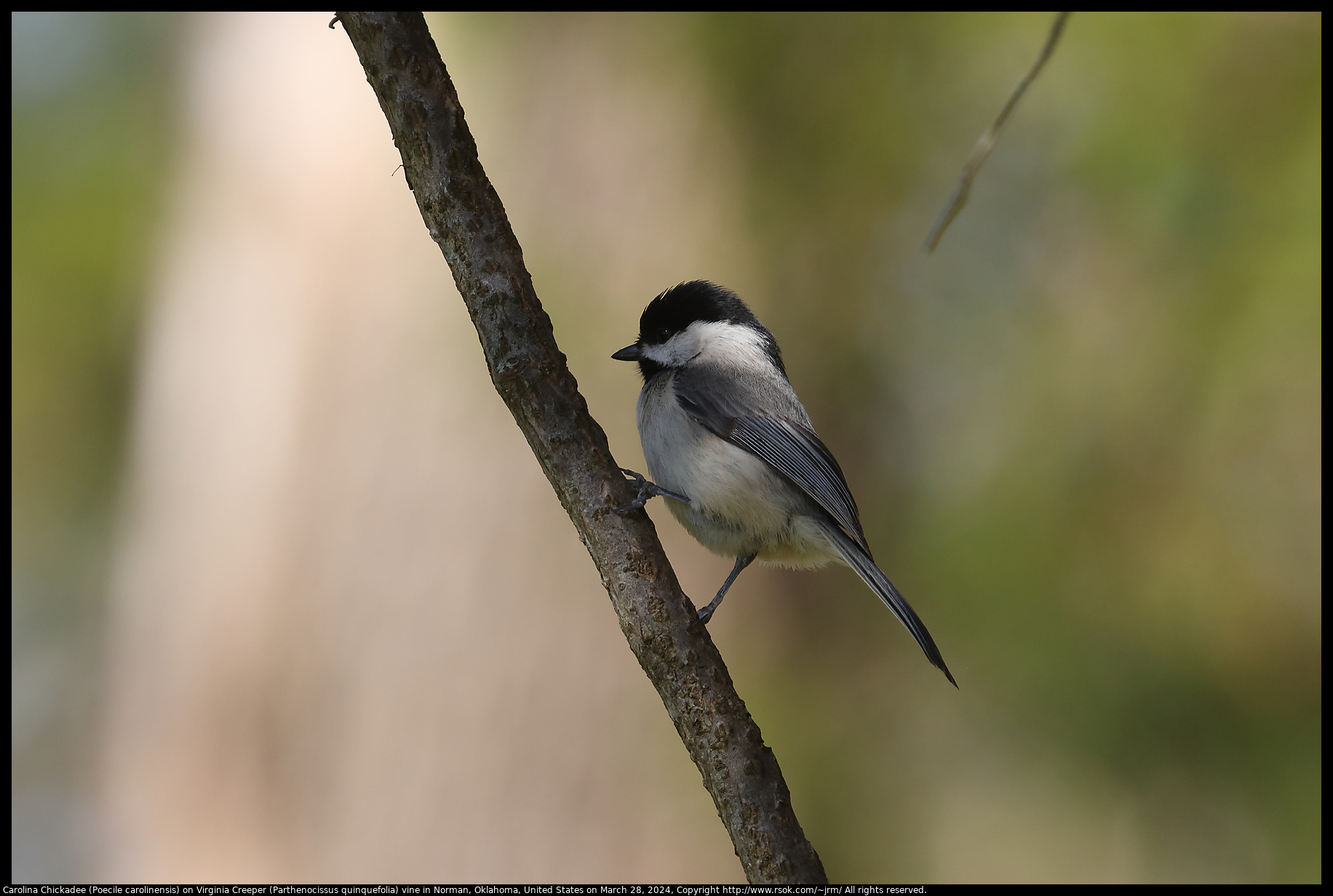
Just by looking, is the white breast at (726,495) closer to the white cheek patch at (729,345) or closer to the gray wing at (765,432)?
the gray wing at (765,432)

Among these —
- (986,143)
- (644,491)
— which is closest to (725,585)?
(644,491)

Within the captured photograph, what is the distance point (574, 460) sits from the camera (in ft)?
5.76

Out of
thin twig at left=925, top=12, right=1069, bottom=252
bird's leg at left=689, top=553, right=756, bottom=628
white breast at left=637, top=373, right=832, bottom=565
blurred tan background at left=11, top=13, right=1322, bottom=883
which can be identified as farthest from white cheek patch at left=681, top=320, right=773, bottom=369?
thin twig at left=925, top=12, right=1069, bottom=252

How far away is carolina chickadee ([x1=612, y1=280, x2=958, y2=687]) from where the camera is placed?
2625mm

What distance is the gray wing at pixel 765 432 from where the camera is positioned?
269 cm

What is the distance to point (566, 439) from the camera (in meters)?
1.75

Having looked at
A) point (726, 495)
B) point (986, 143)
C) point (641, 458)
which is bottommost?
point (641, 458)

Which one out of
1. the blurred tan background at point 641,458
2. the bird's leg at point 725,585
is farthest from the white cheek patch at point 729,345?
the blurred tan background at point 641,458

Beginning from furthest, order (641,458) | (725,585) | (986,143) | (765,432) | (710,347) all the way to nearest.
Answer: (641,458) < (710,347) < (765,432) < (725,585) < (986,143)

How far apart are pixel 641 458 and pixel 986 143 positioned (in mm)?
3073

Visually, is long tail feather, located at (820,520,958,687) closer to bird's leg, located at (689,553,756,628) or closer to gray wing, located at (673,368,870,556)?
gray wing, located at (673,368,870,556)

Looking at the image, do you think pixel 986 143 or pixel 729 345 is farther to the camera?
pixel 729 345

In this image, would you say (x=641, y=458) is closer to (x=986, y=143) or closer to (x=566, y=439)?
(x=566, y=439)

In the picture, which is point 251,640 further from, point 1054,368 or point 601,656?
point 1054,368
